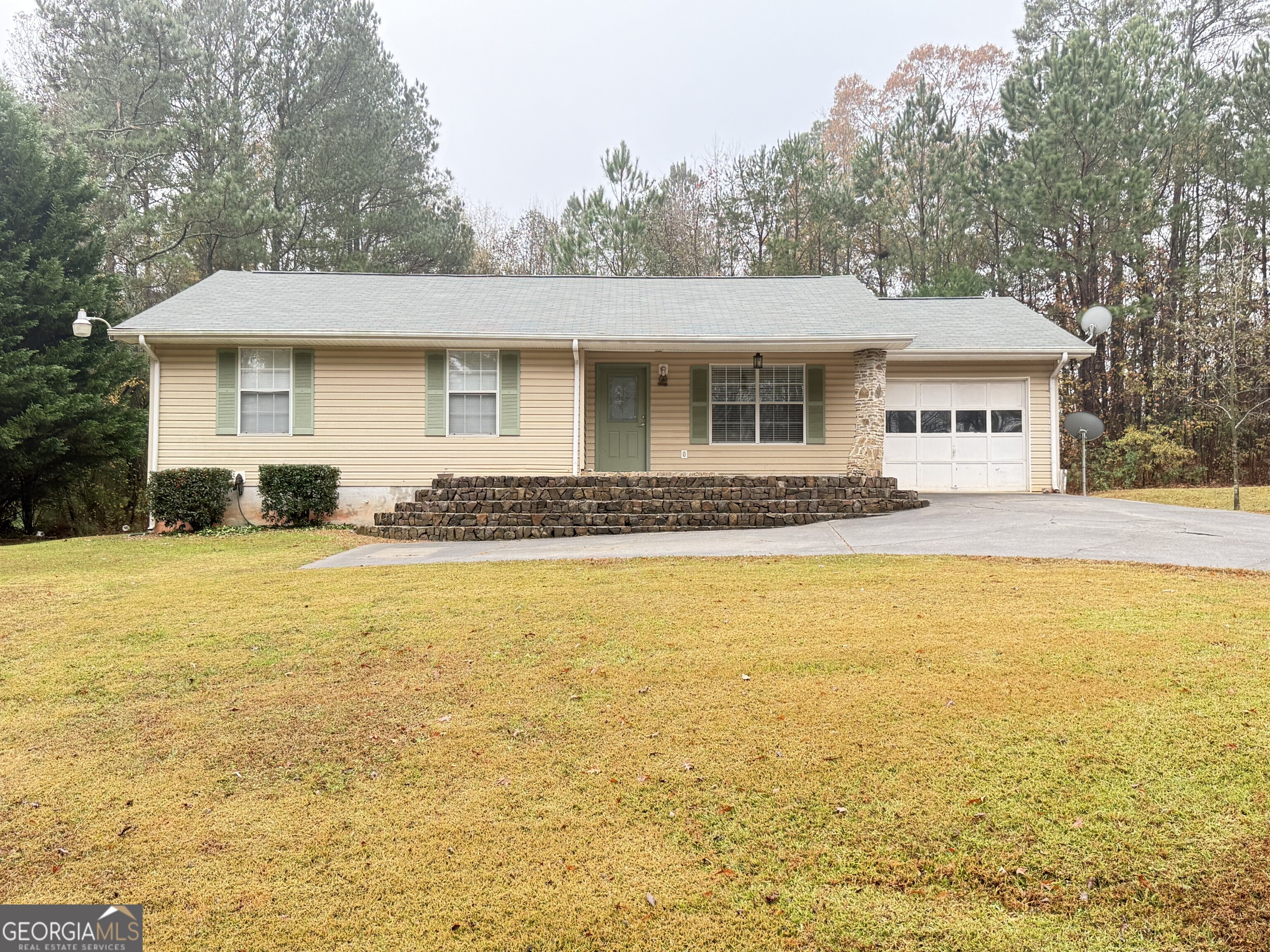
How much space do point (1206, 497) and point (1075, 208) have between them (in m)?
8.76

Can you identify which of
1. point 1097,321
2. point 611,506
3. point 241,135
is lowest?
point 611,506

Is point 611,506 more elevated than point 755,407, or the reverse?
point 755,407

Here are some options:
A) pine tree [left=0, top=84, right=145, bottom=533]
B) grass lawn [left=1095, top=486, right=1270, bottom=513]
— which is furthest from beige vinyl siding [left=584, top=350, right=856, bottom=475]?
pine tree [left=0, top=84, right=145, bottom=533]

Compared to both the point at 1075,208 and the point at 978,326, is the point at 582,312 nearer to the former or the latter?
the point at 978,326

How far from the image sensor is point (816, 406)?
1291cm

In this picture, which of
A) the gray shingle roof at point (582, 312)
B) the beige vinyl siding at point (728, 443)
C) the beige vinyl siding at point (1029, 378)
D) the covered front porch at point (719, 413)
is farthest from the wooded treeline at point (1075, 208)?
the covered front porch at point (719, 413)

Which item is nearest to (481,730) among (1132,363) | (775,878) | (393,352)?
(775,878)

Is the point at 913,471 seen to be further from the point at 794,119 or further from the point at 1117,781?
the point at 794,119

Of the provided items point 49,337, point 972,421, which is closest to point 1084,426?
point 972,421

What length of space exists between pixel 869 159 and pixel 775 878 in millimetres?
22765

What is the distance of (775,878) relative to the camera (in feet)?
7.48

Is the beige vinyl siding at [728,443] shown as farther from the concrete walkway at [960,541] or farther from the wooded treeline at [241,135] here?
the wooded treeline at [241,135]

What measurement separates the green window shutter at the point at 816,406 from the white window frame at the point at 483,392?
5429 millimetres

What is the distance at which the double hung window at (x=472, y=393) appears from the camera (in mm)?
12250
